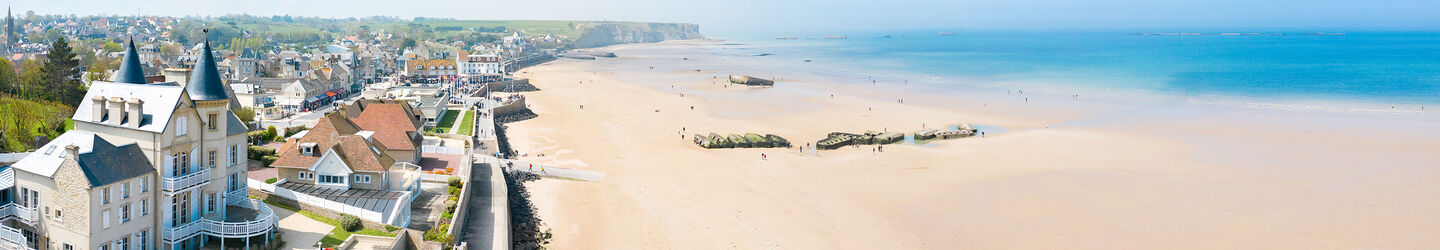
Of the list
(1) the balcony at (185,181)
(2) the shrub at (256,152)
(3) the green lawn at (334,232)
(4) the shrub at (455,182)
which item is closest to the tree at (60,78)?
(2) the shrub at (256,152)

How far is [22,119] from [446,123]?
2181 centimetres

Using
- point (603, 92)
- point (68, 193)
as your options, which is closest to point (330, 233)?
point (68, 193)

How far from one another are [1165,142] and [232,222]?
44877mm

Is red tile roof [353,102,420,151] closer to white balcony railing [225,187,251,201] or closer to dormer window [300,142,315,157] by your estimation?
dormer window [300,142,315,157]

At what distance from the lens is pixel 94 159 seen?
17.2 meters

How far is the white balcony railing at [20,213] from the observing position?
18.0 m

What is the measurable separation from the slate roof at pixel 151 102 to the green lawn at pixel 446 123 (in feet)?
86.2

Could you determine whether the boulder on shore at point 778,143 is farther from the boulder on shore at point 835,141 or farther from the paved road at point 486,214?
the paved road at point 486,214

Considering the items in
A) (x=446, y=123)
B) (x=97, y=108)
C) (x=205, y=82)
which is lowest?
(x=446, y=123)

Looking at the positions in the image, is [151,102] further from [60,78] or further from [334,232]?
[60,78]

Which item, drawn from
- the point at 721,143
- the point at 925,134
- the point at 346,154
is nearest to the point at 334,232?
the point at 346,154

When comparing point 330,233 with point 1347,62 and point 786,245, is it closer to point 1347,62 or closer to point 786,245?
point 786,245

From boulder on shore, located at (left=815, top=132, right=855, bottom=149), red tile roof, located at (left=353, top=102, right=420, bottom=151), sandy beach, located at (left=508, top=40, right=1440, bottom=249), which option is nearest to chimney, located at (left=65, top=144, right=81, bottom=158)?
sandy beach, located at (left=508, top=40, right=1440, bottom=249)

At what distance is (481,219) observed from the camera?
27.3 meters
